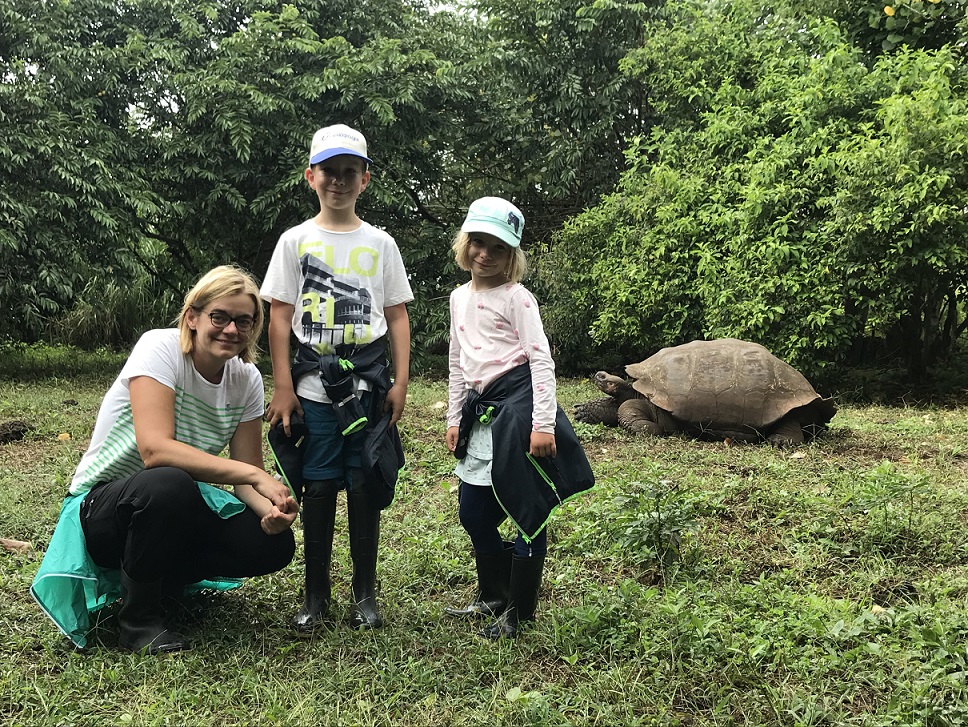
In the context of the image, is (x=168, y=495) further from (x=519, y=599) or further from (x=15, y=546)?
(x=15, y=546)

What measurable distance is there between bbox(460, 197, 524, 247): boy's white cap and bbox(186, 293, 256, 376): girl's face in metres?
0.70

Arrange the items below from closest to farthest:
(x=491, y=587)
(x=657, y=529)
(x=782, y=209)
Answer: (x=491, y=587) < (x=657, y=529) < (x=782, y=209)

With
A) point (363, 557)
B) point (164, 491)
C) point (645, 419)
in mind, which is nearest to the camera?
point (164, 491)

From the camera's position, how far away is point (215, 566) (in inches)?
103

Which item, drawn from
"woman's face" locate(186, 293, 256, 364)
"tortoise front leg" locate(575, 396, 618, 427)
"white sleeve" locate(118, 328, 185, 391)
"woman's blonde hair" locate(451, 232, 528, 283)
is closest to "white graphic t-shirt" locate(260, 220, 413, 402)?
"woman's face" locate(186, 293, 256, 364)

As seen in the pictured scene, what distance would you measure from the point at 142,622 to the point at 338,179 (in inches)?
56.8

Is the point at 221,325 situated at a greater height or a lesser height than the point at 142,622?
greater

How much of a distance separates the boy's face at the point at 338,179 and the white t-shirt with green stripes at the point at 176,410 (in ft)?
2.06

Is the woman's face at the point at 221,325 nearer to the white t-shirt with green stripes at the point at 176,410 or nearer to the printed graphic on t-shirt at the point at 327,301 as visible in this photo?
the white t-shirt with green stripes at the point at 176,410

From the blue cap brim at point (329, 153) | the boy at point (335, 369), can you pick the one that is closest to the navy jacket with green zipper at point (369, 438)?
the boy at point (335, 369)

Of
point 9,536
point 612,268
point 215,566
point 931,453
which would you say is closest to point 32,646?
point 215,566

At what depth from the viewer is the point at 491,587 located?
9.30 ft

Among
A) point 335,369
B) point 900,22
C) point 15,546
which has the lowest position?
point 15,546

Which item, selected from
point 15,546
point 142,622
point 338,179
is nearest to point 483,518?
point 142,622
